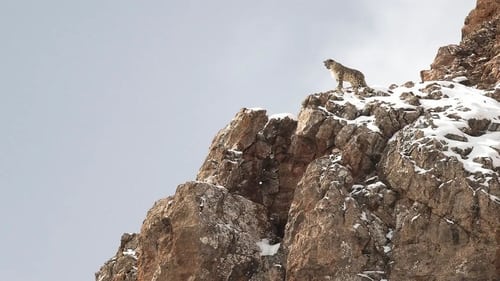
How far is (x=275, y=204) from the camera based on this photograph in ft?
94.8

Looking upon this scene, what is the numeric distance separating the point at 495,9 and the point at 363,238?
74.9 feet

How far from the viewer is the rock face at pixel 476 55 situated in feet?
105

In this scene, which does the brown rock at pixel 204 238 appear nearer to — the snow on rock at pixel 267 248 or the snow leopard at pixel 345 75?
the snow on rock at pixel 267 248

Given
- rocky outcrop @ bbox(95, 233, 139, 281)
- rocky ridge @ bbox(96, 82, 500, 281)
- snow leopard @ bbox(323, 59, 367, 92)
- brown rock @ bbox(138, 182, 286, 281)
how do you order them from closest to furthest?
rocky ridge @ bbox(96, 82, 500, 281) < brown rock @ bbox(138, 182, 286, 281) < rocky outcrop @ bbox(95, 233, 139, 281) < snow leopard @ bbox(323, 59, 367, 92)

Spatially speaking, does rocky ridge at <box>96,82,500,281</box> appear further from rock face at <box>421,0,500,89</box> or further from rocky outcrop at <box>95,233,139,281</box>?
rock face at <box>421,0,500,89</box>

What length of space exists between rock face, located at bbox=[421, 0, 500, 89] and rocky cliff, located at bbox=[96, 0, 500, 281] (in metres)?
1.18

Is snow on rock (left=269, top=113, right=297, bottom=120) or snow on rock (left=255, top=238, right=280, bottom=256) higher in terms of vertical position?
snow on rock (left=269, top=113, right=297, bottom=120)

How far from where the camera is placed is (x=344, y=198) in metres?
24.0

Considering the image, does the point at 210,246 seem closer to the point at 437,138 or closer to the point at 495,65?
the point at 437,138

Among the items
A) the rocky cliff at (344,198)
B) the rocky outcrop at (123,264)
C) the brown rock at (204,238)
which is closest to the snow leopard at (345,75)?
the rocky cliff at (344,198)

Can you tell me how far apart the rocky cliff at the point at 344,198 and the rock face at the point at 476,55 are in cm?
118

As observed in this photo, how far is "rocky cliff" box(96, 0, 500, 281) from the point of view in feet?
74.0

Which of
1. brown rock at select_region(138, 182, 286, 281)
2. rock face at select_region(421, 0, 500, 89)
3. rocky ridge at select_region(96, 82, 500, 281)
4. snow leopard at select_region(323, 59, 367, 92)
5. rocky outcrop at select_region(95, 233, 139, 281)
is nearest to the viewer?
rocky ridge at select_region(96, 82, 500, 281)

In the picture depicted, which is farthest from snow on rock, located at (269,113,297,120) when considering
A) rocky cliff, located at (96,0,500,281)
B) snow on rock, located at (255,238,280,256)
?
snow on rock, located at (255,238,280,256)
